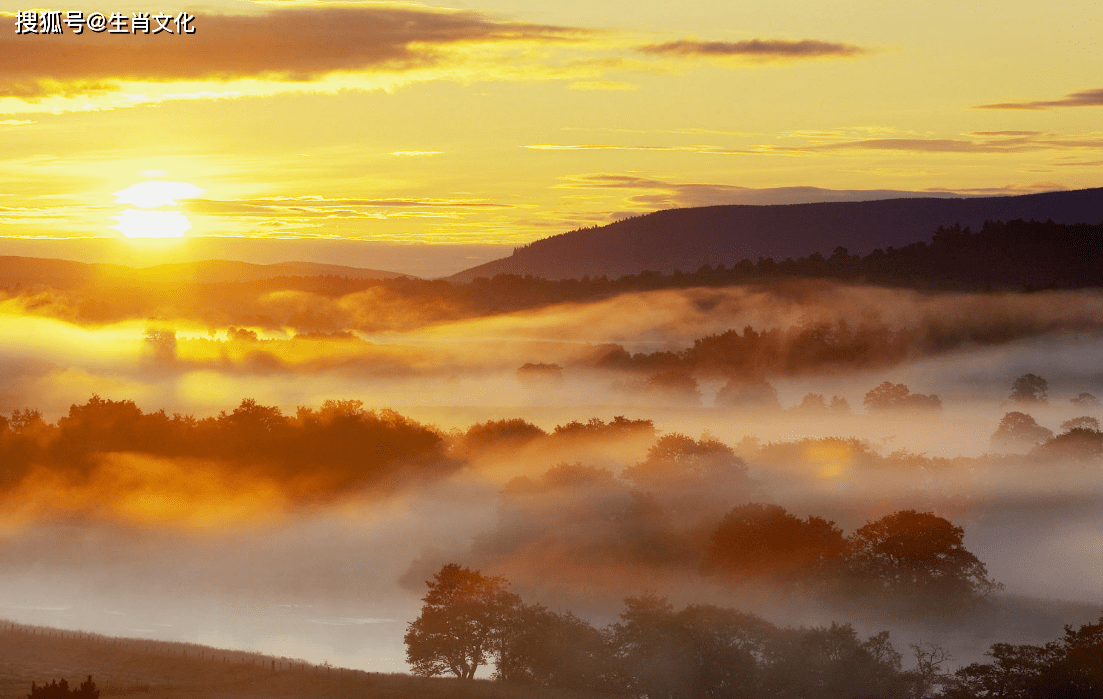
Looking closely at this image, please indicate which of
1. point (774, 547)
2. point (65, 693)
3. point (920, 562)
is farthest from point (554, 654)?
point (65, 693)

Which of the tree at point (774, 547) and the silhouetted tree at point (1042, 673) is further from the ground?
the tree at point (774, 547)

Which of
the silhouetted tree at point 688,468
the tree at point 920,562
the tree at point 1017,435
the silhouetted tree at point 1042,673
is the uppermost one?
the tree at point 1017,435

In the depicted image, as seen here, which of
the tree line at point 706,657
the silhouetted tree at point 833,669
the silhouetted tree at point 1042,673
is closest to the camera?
the silhouetted tree at point 1042,673

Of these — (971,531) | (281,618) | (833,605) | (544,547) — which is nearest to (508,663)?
(833,605)

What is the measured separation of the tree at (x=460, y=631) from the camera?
9531 cm

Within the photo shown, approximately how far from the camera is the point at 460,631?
9612 centimetres

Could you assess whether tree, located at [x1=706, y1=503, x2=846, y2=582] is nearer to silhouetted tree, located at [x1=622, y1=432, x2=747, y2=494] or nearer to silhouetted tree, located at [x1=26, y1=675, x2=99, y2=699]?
silhouetted tree, located at [x1=622, y1=432, x2=747, y2=494]

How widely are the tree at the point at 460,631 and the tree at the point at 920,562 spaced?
2921cm

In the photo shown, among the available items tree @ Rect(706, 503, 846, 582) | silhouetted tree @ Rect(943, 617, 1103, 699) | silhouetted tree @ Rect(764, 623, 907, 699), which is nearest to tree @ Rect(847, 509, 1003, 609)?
tree @ Rect(706, 503, 846, 582)

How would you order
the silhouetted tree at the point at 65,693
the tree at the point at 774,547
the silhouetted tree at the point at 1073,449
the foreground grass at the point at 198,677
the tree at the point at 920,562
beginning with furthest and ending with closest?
the silhouetted tree at the point at 1073,449
the tree at the point at 774,547
the tree at the point at 920,562
the foreground grass at the point at 198,677
the silhouetted tree at the point at 65,693

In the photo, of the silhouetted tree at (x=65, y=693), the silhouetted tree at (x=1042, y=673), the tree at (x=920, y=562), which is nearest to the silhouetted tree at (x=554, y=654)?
the silhouetted tree at (x=1042, y=673)

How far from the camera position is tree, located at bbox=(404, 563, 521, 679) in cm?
9531

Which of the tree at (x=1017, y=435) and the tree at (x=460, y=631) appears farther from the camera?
the tree at (x=1017, y=435)

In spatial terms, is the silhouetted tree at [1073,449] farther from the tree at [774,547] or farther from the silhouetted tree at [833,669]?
the silhouetted tree at [833,669]
